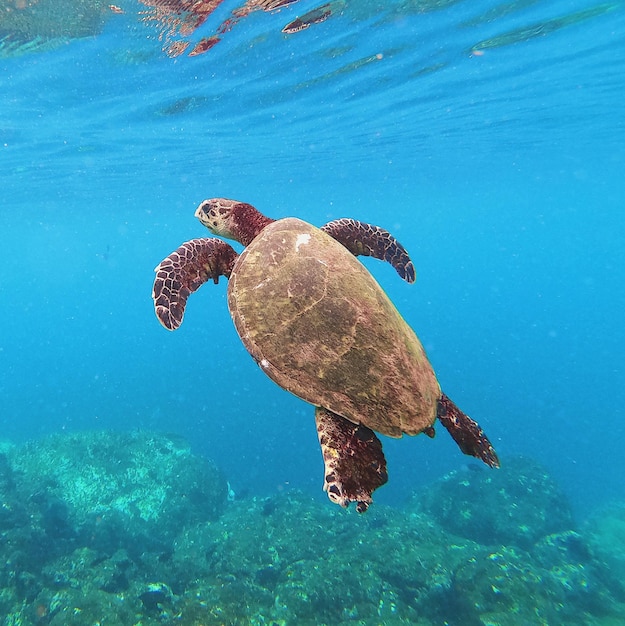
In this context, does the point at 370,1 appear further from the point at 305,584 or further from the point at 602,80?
the point at 305,584

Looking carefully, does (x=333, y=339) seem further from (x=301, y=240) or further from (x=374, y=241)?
(x=374, y=241)

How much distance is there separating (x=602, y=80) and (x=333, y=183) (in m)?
21.0

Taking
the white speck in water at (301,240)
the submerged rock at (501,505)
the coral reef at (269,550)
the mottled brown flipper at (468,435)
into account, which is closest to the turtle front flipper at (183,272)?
the white speck in water at (301,240)

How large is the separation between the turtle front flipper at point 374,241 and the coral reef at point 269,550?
652 centimetres

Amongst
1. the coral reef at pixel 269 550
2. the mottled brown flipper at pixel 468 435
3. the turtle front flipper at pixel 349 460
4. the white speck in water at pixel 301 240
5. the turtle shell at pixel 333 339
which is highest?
the white speck in water at pixel 301 240

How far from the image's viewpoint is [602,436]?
2462 centimetres

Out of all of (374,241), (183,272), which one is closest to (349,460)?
(183,272)

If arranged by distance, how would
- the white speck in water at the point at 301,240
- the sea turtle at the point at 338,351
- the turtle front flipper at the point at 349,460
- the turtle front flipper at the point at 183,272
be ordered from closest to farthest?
the turtle front flipper at the point at 349,460
the sea turtle at the point at 338,351
the white speck in water at the point at 301,240
the turtle front flipper at the point at 183,272

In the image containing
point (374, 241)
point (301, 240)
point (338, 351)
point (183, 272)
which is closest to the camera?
point (338, 351)

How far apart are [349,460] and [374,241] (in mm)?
4037

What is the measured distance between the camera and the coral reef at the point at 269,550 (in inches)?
313

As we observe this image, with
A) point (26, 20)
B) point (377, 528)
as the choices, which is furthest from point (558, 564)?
point (26, 20)

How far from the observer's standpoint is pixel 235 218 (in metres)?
5.93

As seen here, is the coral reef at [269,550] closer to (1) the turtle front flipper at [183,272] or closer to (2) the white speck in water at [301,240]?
(1) the turtle front flipper at [183,272]
